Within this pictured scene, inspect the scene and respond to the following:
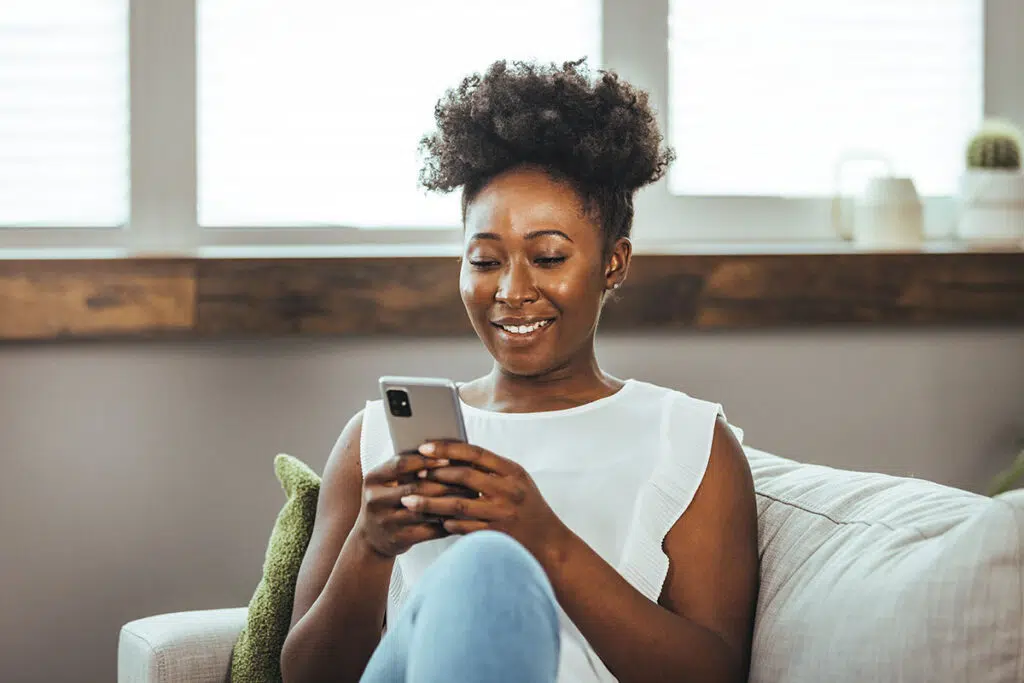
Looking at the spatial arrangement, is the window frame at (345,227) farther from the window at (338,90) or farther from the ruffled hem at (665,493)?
the ruffled hem at (665,493)

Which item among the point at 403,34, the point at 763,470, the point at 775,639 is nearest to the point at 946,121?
the point at 403,34

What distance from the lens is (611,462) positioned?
4.68ft

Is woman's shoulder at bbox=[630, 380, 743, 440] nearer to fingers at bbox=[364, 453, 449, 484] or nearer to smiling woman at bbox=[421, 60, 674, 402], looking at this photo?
smiling woman at bbox=[421, 60, 674, 402]

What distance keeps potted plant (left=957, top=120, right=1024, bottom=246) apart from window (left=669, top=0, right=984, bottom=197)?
126mm

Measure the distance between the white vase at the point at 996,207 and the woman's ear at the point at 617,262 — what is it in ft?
3.70

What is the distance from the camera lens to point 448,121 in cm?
149

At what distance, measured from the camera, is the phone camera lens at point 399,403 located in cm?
119

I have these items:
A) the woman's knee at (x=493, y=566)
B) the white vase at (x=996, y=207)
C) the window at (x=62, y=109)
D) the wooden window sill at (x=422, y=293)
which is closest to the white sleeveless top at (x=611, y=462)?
the woman's knee at (x=493, y=566)

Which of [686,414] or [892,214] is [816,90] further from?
[686,414]

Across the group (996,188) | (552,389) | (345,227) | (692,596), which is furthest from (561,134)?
(996,188)

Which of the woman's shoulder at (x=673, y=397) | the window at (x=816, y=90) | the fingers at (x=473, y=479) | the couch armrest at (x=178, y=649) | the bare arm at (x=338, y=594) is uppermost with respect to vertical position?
the window at (x=816, y=90)

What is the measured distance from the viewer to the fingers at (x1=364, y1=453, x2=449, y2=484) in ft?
3.96

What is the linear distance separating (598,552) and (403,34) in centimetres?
122

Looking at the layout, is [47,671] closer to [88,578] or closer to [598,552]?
[88,578]
